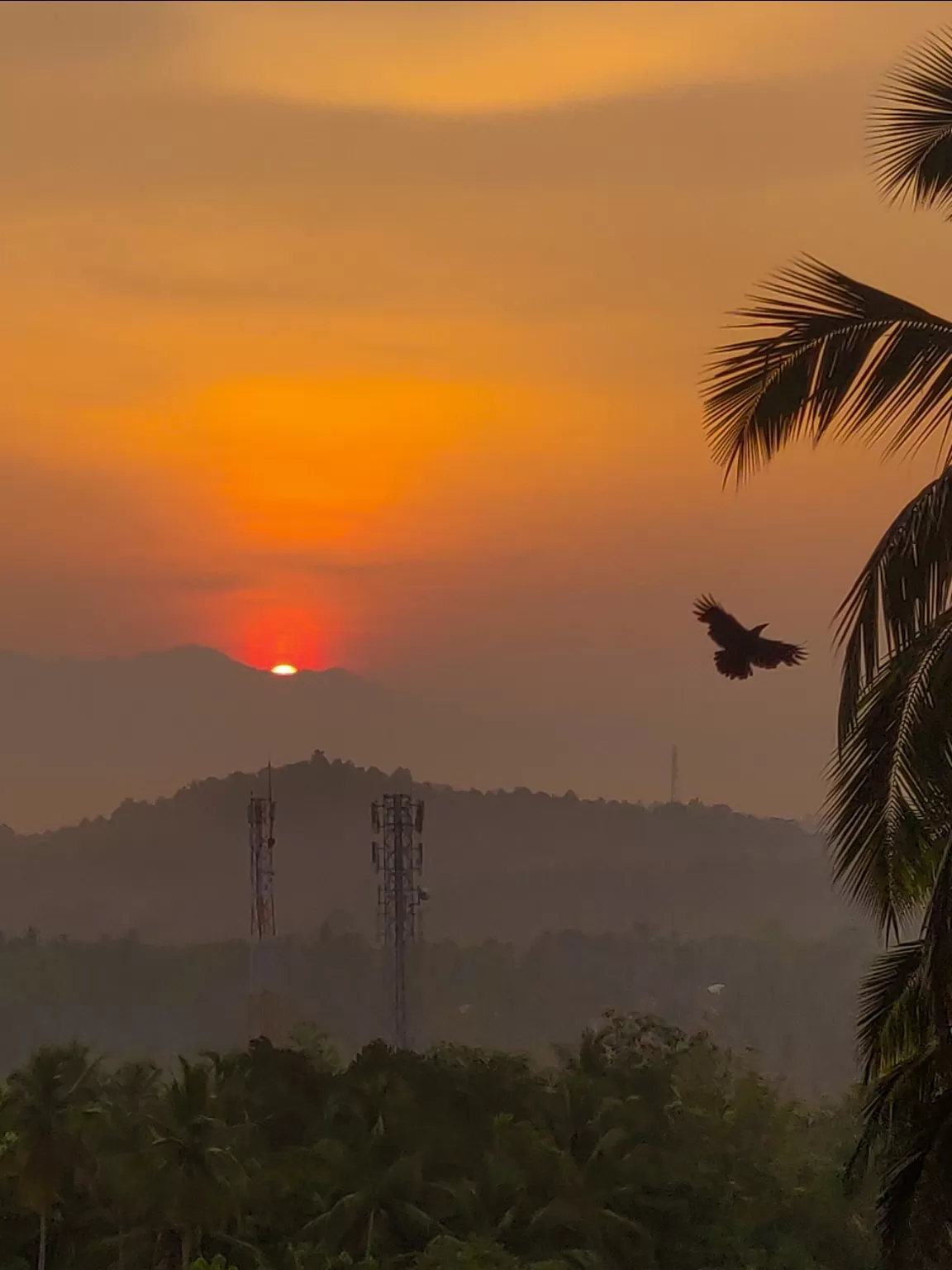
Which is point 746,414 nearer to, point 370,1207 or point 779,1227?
point 370,1207

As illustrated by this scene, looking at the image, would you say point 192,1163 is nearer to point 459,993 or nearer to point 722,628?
point 722,628

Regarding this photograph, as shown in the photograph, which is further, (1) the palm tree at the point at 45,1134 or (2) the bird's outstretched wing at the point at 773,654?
(1) the palm tree at the point at 45,1134

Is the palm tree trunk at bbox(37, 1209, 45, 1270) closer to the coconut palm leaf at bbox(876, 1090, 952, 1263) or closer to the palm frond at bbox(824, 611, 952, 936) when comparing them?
the coconut palm leaf at bbox(876, 1090, 952, 1263)

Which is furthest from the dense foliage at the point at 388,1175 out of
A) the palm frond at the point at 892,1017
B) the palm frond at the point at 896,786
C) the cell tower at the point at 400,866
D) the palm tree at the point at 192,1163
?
the palm frond at the point at 896,786

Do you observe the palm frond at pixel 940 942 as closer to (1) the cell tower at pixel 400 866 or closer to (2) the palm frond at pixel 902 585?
(2) the palm frond at pixel 902 585

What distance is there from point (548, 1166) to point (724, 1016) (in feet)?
433

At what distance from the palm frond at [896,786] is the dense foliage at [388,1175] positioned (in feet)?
90.1

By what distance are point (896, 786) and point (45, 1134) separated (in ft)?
105

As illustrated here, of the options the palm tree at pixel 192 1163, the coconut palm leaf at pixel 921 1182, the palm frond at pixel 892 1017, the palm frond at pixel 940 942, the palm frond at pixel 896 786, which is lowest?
the palm tree at pixel 192 1163

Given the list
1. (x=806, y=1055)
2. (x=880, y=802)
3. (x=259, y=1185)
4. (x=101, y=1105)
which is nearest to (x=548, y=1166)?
(x=259, y=1185)

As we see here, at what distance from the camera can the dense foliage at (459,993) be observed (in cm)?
15912

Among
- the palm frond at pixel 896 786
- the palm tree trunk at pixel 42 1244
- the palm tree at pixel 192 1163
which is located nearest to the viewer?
the palm frond at pixel 896 786

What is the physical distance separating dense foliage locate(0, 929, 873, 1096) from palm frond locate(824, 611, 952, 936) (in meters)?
142

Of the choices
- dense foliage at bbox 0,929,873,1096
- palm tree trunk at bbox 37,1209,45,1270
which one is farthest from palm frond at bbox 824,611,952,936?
dense foliage at bbox 0,929,873,1096
